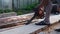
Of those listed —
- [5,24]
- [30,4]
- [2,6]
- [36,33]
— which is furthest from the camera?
[30,4]

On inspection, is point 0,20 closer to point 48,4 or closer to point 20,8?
point 48,4

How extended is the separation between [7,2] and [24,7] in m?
1.30

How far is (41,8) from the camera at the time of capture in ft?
19.1

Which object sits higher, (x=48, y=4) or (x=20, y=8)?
(x=48, y=4)

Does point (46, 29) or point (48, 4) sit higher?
point (48, 4)

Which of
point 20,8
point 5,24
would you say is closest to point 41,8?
point 5,24

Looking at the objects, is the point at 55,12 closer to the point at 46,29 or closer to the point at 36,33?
the point at 46,29

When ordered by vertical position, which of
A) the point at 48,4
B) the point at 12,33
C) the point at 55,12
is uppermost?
the point at 48,4

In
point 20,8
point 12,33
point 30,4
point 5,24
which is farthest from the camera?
point 30,4

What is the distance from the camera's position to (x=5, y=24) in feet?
17.8

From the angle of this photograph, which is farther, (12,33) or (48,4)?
(48,4)

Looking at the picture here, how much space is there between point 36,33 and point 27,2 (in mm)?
7462

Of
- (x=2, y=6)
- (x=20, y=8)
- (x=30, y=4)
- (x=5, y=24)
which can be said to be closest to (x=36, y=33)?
(x=5, y=24)

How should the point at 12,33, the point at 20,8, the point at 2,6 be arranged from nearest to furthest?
the point at 12,33 → the point at 2,6 → the point at 20,8
